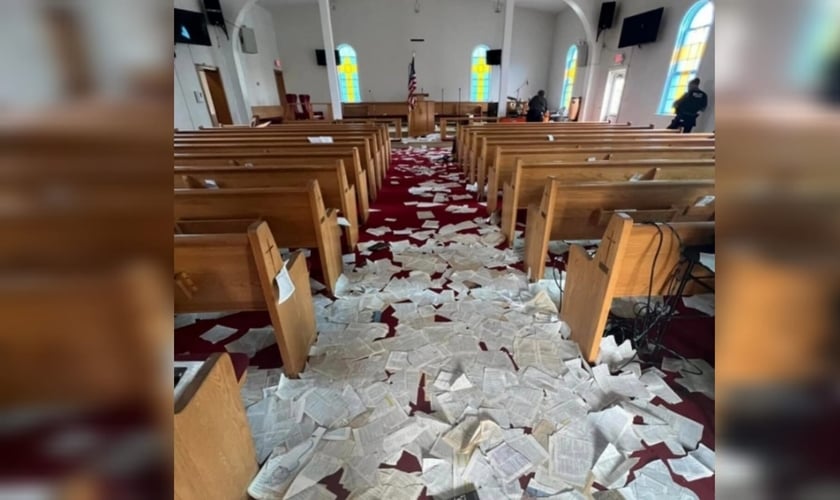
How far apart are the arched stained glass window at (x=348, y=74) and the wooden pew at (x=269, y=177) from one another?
37.6ft

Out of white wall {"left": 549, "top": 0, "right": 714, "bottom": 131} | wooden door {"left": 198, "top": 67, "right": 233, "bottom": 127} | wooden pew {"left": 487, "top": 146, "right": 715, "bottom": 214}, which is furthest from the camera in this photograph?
wooden door {"left": 198, "top": 67, "right": 233, "bottom": 127}

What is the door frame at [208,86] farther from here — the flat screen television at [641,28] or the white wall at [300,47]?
the flat screen television at [641,28]

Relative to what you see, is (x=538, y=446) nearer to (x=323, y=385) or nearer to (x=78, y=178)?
(x=323, y=385)

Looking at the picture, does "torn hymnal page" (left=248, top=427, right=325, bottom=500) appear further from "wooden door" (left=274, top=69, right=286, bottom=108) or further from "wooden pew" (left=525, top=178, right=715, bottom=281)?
"wooden door" (left=274, top=69, right=286, bottom=108)

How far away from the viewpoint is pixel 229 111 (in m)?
9.15

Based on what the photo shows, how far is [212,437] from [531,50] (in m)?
15.2

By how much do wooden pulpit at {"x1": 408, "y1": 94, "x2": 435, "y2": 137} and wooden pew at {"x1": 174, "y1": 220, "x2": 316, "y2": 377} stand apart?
8.84m

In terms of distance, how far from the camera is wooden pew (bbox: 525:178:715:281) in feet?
6.19

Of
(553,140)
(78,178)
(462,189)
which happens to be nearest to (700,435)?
(78,178)

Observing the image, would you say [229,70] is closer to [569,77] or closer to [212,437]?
[212,437]

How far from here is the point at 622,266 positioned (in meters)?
1.44

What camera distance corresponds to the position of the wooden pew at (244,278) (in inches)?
51.9

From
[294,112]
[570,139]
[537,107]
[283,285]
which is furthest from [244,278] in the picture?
[294,112]

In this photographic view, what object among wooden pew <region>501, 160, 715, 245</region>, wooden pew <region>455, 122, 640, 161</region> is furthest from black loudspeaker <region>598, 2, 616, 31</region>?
wooden pew <region>501, 160, 715, 245</region>
